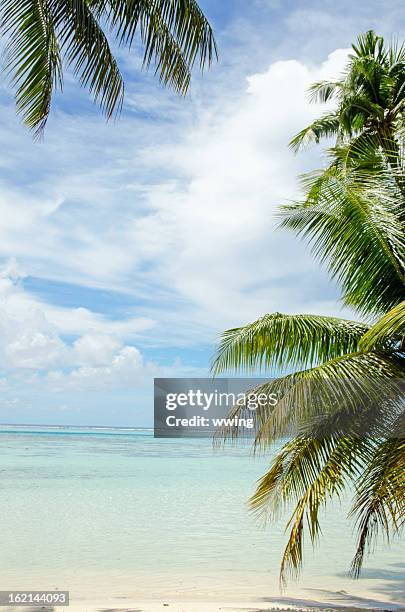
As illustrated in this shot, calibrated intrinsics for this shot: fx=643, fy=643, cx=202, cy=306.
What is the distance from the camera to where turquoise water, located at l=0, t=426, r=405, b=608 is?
8.46 meters

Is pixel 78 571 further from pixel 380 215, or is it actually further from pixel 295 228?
pixel 380 215

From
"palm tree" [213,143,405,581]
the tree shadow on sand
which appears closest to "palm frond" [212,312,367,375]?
"palm tree" [213,143,405,581]

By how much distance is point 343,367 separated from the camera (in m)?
5.50

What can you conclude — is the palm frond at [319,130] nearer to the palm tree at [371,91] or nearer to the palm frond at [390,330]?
the palm tree at [371,91]

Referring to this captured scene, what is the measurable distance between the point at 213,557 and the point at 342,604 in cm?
326

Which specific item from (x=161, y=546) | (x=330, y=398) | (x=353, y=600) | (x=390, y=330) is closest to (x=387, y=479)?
(x=330, y=398)

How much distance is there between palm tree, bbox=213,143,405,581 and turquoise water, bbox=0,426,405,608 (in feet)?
8.43

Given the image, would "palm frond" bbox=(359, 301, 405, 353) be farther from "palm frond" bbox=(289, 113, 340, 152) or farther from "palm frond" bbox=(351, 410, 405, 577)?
"palm frond" bbox=(289, 113, 340, 152)

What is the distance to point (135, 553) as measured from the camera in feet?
34.8

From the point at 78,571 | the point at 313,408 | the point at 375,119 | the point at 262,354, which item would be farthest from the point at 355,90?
the point at 78,571

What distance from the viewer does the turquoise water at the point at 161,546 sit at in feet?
27.8

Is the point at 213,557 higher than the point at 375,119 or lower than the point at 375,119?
lower

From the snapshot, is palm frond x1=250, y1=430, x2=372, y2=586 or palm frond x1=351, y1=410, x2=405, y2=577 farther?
palm frond x1=250, y1=430, x2=372, y2=586

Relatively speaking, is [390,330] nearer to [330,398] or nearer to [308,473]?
[330,398]
